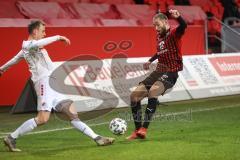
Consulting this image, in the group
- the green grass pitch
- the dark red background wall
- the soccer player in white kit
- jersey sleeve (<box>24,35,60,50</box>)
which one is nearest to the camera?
the green grass pitch

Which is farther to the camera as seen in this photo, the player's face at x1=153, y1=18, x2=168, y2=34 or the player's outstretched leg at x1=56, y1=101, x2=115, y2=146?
the player's face at x1=153, y1=18, x2=168, y2=34

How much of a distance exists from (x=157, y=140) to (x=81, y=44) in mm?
7799

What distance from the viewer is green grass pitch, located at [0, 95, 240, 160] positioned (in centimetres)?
818

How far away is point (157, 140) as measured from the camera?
954cm

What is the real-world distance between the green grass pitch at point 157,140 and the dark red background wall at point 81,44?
1195 millimetres

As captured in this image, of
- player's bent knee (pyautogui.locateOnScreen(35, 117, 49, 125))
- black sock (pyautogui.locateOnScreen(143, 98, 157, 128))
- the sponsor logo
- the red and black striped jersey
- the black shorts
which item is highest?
the red and black striped jersey

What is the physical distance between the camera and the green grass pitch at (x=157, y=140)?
26.8ft

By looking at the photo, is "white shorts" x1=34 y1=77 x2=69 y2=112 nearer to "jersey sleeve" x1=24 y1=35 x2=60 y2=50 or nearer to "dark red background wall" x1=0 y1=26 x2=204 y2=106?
"jersey sleeve" x1=24 y1=35 x2=60 y2=50

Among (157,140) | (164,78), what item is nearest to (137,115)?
(157,140)

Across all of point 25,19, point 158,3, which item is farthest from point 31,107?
point 158,3

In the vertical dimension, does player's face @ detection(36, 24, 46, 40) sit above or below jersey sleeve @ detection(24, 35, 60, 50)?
above

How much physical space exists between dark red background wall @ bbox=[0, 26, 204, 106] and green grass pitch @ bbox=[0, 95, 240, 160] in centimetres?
119

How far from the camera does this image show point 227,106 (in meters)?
14.9

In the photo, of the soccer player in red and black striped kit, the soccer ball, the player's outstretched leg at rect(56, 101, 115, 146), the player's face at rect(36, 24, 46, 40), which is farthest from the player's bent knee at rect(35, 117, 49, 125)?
the soccer player in red and black striped kit
